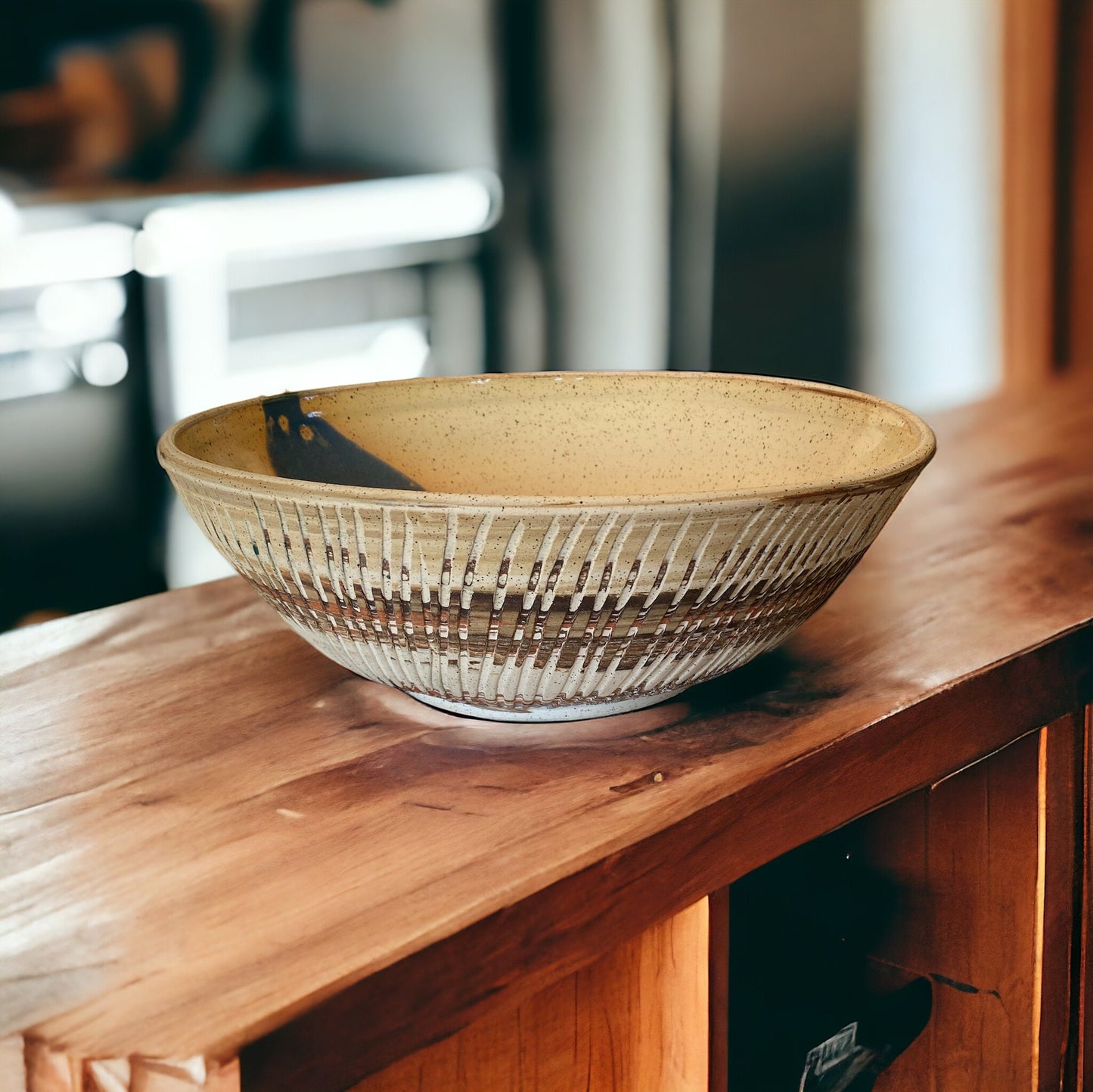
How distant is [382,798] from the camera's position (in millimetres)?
594

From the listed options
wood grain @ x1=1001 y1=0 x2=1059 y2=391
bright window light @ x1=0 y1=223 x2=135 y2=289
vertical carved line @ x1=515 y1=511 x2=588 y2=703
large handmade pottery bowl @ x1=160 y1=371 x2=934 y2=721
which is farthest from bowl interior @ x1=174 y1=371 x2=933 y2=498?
wood grain @ x1=1001 y1=0 x2=1059 y2=391

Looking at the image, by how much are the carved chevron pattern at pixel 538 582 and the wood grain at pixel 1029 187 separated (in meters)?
2.55

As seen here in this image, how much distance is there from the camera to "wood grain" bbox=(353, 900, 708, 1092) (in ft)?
1.97

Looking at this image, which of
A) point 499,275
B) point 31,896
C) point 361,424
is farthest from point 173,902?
point 499,275

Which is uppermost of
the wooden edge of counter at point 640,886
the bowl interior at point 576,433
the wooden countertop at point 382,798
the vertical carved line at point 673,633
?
the bowl interior at point 576,433

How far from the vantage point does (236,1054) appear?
413 millimetres

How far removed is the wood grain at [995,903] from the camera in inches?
33.0

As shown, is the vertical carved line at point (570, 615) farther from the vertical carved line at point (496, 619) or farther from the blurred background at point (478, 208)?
the blurred background at point (478, 208)

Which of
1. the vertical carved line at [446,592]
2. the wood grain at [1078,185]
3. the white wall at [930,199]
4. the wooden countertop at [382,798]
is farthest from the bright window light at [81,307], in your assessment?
the wood grain at [1078,185]

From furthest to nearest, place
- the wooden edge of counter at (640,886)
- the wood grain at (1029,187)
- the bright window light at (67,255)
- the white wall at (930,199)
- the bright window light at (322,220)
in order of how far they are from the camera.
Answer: the wood grain at (1029,187), the white wall at (930,199), the bright window light at (322,220), the bright window light at (67,255), the wooden edge of counter at (640,886)

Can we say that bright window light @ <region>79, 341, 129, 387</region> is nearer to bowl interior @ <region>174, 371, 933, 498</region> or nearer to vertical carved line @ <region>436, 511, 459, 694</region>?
bowl interior @ <region>174, 371, 933, 498</region>

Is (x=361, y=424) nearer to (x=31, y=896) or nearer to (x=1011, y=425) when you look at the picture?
(x=31, y=896)

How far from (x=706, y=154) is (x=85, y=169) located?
3.96 ft

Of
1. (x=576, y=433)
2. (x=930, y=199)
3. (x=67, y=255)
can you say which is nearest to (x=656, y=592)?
(x=576, y=433)
